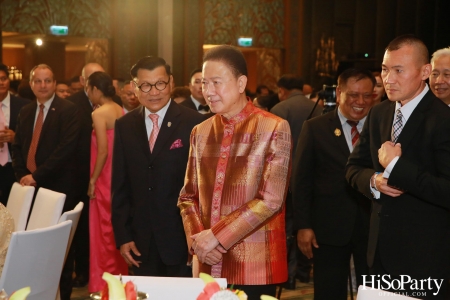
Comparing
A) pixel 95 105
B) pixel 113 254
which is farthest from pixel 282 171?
pixel 95 105

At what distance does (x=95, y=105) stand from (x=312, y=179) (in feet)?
8.35

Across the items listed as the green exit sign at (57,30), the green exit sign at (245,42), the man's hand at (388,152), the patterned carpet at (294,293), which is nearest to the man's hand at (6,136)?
the patterned carpet at (294,293)

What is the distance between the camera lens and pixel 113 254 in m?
5.12

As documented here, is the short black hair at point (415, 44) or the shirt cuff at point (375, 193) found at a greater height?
the short black hair at point (415, 44)

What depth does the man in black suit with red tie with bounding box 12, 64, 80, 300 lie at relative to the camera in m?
4.98

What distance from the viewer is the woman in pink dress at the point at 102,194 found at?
16.8ft

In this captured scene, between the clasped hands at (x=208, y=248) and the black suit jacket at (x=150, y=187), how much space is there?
0.82 metres

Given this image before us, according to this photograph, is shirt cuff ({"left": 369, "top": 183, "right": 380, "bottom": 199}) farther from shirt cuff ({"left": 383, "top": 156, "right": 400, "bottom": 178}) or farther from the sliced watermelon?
the sliced watermelon

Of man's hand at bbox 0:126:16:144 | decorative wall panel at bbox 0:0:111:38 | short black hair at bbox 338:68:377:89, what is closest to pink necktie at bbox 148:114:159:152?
short black hair at bbox 338:68:377:89

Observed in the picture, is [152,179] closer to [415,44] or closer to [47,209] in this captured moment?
[47,209]

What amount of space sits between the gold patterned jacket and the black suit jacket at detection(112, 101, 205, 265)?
2.48ft

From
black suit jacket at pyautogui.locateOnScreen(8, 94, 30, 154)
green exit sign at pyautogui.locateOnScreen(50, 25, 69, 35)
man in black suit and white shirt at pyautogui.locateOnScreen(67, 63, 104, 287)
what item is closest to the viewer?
man in black suit and white shirt at pyautogui.locateOnScreen(67, 63, 104, 287)

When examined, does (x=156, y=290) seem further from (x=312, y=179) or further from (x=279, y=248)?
(x=312, y=179)

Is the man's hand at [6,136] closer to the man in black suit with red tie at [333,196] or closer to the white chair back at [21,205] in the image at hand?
the white chair back at [21,205]
